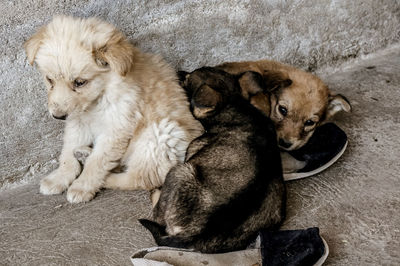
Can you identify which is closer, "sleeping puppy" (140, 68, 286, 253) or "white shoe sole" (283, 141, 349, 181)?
"sleeping puppy" (140, 68, 286, 253)

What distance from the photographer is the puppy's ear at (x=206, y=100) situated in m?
3.62

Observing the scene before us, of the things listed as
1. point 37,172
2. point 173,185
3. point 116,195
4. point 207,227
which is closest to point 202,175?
point 173,185

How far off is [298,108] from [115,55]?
1.58m

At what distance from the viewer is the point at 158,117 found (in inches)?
142

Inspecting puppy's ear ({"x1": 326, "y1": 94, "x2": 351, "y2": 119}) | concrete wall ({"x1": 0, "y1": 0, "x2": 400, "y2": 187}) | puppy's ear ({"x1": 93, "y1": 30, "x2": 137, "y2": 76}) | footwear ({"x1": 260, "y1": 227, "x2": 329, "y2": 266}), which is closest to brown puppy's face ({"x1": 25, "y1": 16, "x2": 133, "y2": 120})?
→ puppy's ear ({"x1": 93, "y1": 30, "x2": 137, "y2": 76})

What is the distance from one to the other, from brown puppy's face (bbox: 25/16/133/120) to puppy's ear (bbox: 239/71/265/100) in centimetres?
102

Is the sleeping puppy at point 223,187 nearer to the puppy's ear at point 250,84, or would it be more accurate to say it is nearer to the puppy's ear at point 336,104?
the puppy's ear at point 250,84

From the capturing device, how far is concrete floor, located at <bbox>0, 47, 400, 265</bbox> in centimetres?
301

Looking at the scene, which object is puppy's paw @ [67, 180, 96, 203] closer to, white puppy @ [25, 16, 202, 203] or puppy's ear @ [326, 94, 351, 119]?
white puppy @ [25, 16, 202, 203]

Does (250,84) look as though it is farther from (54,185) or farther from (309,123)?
(54,185)

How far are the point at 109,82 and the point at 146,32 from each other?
85 centimetres

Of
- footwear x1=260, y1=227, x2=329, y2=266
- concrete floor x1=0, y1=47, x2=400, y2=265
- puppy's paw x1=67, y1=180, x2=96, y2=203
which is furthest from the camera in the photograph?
puppy's paw x1=67, y1=180, x2=96, y2=203

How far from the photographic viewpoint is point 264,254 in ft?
9.23

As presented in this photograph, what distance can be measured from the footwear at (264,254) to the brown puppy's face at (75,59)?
45.0 inches
